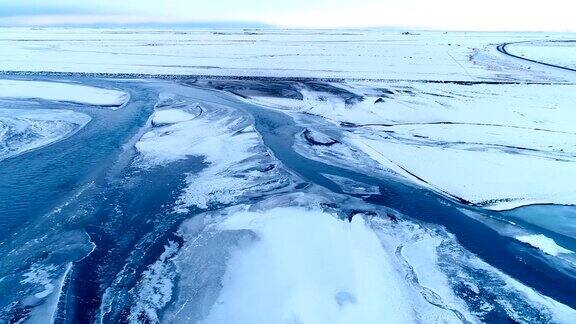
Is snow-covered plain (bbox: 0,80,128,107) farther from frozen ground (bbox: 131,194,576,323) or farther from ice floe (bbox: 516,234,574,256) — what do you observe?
ice floe (bbox: 516,234,574,256)

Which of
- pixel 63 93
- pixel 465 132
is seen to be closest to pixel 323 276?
pixel 465 132

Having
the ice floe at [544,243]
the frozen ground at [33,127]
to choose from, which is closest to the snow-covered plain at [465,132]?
the ice floe at [544,243]

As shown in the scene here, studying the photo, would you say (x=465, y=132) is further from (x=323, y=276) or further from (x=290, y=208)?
(x=323, y=276)

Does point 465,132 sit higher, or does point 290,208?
point 465,132

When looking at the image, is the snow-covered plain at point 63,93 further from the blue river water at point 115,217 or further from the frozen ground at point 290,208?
the blue river water at point 115,217

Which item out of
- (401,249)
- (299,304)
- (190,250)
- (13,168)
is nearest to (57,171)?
(13,168)

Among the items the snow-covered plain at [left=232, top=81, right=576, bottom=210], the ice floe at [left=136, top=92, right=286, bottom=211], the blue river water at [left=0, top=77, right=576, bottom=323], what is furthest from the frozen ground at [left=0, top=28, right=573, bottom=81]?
the blue river water at [left=0, top=77, right=576, bottom=323]

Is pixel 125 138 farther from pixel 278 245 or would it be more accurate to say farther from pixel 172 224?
pixel 278 245

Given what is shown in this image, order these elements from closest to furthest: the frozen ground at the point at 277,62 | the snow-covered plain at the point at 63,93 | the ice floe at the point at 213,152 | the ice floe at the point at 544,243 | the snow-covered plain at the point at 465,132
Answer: the ice floe at the point at 544,243
the ice floe at the point at 213,152
the snow-covered plain at the point at 465,132
the snow-covered plain at the point at 63,93
the frozen ground at the point at 277,62
